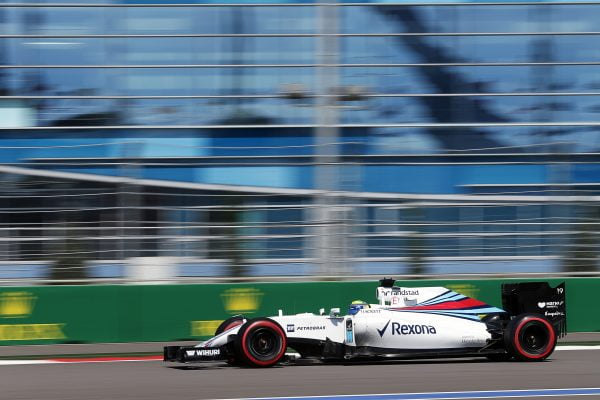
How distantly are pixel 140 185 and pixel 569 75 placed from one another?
420 inches

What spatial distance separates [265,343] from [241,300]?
9.87ft

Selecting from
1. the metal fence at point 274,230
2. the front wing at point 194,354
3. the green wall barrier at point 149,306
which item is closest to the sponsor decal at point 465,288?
the green wall barrier at point 149,306

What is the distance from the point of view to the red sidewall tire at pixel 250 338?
841 cm

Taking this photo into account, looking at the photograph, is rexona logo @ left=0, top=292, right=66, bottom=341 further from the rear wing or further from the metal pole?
the rear wing

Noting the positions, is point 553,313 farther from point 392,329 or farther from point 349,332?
point 349,332

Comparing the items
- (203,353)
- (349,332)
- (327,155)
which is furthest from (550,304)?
(327,155)

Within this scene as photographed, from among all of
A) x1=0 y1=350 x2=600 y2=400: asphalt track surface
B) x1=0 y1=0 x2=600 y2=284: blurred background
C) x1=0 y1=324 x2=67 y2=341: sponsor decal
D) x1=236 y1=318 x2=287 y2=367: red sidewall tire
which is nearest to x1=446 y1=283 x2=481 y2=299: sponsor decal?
x1=0 y1=0 x2=600 y2=284: blurred background

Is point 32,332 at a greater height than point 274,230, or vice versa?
point 274,230

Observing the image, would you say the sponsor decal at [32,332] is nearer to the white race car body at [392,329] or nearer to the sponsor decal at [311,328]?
the white race car body at [392,329]

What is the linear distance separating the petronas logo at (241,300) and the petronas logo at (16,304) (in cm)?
213

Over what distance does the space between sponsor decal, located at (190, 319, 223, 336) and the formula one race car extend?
2.35 m

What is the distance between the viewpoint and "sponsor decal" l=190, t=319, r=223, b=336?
11.3 m

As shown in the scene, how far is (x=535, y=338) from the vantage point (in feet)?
29.3

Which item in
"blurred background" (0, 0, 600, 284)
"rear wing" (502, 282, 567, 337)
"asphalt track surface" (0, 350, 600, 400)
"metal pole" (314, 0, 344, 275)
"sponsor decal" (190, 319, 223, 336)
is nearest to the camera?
"asphalt track surface" (0, 350, 600, 400)
